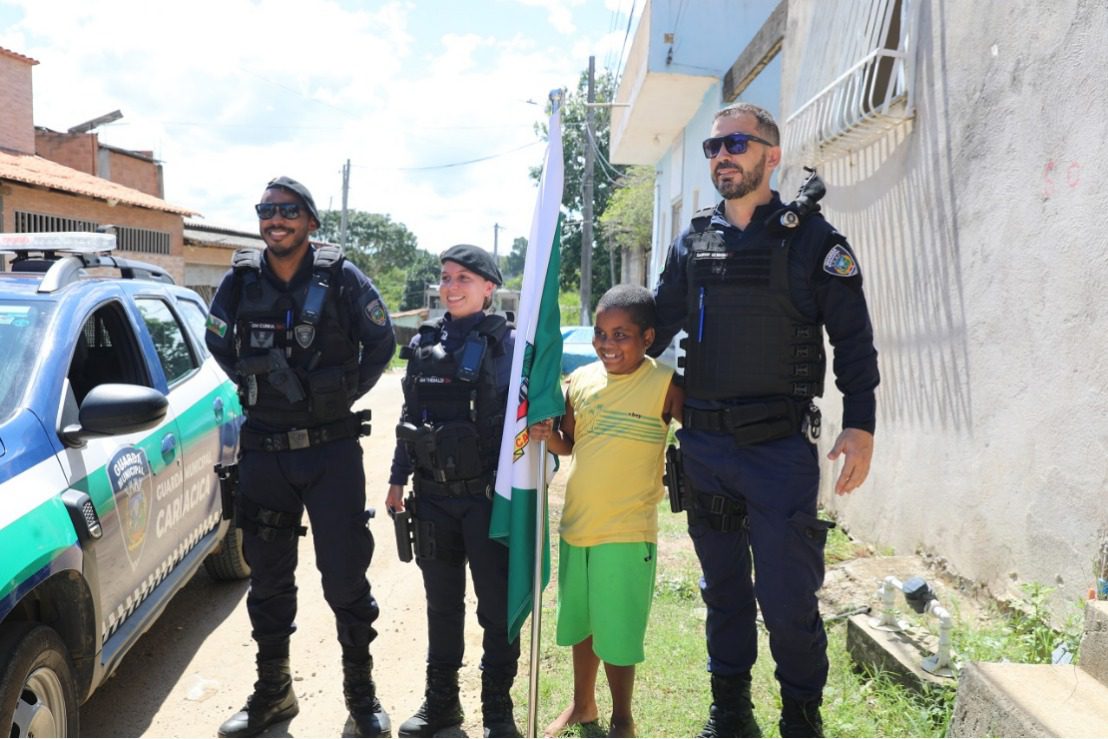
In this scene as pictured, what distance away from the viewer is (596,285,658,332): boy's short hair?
3.00 metres

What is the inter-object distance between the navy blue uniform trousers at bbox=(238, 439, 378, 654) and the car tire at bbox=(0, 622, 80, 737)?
0.79 metres

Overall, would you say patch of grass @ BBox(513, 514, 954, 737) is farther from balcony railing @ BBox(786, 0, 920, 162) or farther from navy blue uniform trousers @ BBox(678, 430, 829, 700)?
balcony railing @ BBox(786, 0, 920, 162)

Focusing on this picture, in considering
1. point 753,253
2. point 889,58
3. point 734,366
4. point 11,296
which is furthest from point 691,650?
point 889,58

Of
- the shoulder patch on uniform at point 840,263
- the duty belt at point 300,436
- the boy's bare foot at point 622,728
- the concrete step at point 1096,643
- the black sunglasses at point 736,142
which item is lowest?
the boy's bare foot at point 622,728

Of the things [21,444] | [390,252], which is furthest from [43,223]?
[390,252]

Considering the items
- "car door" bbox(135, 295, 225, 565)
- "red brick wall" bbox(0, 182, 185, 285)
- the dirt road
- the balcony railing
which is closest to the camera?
the dirt road

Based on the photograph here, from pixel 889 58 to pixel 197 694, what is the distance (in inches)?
197

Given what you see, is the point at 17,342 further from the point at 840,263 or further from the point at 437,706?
the point at 840,263

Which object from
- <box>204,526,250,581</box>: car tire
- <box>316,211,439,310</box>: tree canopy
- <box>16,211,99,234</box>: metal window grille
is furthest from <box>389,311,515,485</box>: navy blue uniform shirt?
<box>316,211,439,310</box>: tree canopy

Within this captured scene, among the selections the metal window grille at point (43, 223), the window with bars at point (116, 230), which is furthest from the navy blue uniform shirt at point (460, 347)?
the metal window grille at point (43, 223)

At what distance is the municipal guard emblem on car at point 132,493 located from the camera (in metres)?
3.01

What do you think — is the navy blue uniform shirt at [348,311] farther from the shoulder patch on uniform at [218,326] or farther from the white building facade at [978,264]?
the white building facade at [978,264]

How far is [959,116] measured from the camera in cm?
407

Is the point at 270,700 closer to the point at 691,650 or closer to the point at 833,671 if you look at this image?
the point at 691,650
